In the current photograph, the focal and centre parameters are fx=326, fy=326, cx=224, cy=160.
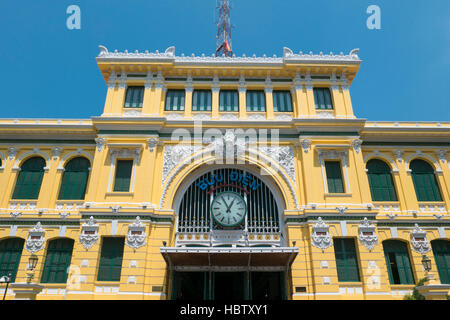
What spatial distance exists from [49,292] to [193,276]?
8.82 meters

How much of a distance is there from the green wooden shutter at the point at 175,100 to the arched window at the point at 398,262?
17299 mm

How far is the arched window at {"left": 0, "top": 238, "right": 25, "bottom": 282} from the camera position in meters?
20.9

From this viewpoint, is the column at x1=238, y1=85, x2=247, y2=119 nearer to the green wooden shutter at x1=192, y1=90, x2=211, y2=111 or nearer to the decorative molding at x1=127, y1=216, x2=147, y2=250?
the green wooden shutter at x1=192, y1=90, x2=211, y2=111

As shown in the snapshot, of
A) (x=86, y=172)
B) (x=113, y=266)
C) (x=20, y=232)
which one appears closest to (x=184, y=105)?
(x=86, y=172)

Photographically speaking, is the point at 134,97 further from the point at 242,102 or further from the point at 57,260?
the point at 57,260

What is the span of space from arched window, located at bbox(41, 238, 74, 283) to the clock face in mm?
9740

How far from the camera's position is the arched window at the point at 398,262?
20669 mm

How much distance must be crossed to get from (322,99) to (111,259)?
18.5 metres

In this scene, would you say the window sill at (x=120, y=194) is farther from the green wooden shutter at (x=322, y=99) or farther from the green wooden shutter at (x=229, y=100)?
the green wooden shutter at (x=322, y=99)

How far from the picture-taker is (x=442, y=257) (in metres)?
21.5

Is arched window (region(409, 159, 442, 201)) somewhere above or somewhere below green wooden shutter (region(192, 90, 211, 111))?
below

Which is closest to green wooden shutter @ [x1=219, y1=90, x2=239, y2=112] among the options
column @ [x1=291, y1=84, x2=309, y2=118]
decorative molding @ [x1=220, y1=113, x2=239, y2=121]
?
decorative molding @ [x1=220, y1=113, x2=239, y2=121]

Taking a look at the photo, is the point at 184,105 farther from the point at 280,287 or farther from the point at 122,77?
the point at 280,287

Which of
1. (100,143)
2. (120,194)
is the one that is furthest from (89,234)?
(100,143)
